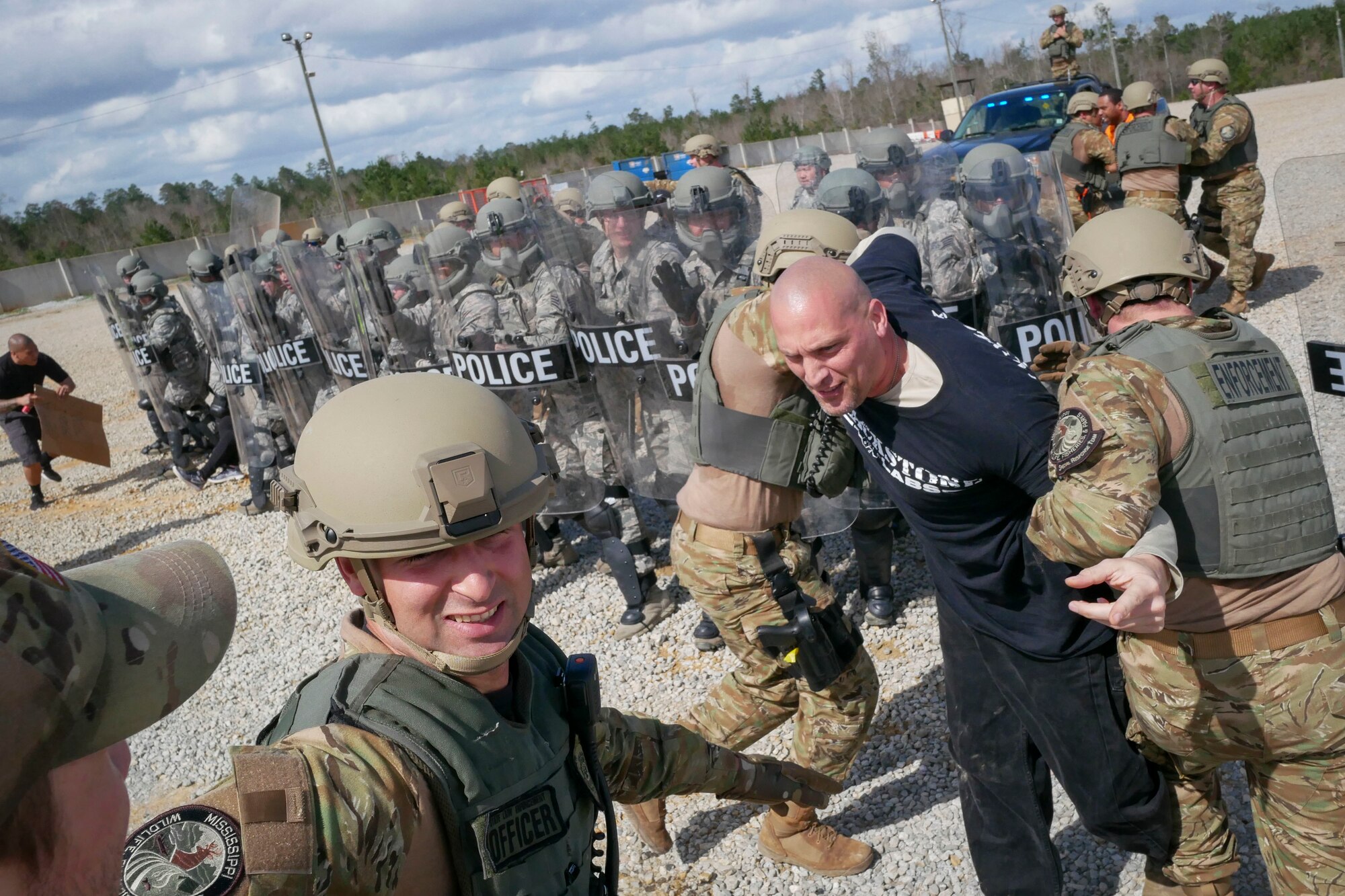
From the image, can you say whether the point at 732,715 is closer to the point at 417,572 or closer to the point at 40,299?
the point at 417,572

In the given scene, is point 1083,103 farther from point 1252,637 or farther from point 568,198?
point 1252,637

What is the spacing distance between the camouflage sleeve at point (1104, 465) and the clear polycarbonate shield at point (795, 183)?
3474mm

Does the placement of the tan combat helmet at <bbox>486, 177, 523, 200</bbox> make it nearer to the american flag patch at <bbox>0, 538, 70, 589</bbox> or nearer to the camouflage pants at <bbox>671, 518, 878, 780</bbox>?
the camouflage pants at <bbox>671, 518, 878, 780</bbox>

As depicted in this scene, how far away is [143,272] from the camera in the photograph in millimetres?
9320

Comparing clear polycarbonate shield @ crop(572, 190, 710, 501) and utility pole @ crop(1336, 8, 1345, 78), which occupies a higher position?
utility pole @ crop(1336, 8, 1345, 78)

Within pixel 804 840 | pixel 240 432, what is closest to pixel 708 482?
pixel 804 840

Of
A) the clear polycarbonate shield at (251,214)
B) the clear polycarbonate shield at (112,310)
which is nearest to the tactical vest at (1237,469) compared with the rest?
the clear polycarbonate shield at (251,214)

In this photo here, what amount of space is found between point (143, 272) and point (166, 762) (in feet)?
20.0

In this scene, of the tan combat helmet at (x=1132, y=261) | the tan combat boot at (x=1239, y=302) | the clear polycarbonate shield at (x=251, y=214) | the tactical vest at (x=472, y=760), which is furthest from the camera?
the tan combat boot at (x=1239, y=302)

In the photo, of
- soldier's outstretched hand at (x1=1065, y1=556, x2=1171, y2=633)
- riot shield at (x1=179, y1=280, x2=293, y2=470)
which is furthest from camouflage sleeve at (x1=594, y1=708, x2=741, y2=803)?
riot shield at (x1=179, y1=280, x2=293, y2=470)

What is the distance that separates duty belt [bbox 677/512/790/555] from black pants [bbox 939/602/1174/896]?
598 millimetres

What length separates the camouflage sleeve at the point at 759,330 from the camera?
8.99ft

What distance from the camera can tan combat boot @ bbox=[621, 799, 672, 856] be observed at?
3295mm

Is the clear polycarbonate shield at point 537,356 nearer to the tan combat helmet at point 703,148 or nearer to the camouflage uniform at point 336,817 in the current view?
the camouflage uniform at point 336,817
